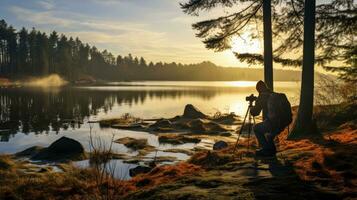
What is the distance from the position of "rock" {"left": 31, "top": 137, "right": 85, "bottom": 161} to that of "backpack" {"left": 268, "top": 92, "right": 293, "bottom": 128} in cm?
1097

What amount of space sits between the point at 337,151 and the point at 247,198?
417 centimetres

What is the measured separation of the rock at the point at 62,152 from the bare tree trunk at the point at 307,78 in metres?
9.59

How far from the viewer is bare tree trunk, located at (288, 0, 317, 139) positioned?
15.0 m

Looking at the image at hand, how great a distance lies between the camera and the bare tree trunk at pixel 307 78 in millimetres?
15023

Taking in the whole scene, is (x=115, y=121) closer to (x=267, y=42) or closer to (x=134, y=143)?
(x=134, y=143)

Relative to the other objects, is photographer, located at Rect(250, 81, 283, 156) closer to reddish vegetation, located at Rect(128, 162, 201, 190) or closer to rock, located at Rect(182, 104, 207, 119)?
reddish vegetation, located at Rect(128, 162, 201, 190)

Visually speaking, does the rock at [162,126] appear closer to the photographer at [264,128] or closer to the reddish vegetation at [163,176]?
the reddish vegetation at [163,176]

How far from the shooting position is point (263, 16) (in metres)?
17.9

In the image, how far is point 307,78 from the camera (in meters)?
15.2

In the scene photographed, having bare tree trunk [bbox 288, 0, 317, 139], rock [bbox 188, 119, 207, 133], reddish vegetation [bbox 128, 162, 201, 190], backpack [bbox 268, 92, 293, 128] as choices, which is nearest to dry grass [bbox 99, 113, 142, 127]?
rock [bbox 188, 119, 207, 133]

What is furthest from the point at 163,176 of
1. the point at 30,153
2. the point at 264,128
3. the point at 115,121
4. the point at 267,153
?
the point at 115,121

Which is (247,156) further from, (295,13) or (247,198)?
Result: (295,13)

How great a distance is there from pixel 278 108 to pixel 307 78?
18.2 ft

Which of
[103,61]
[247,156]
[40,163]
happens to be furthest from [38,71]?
[247,156]
